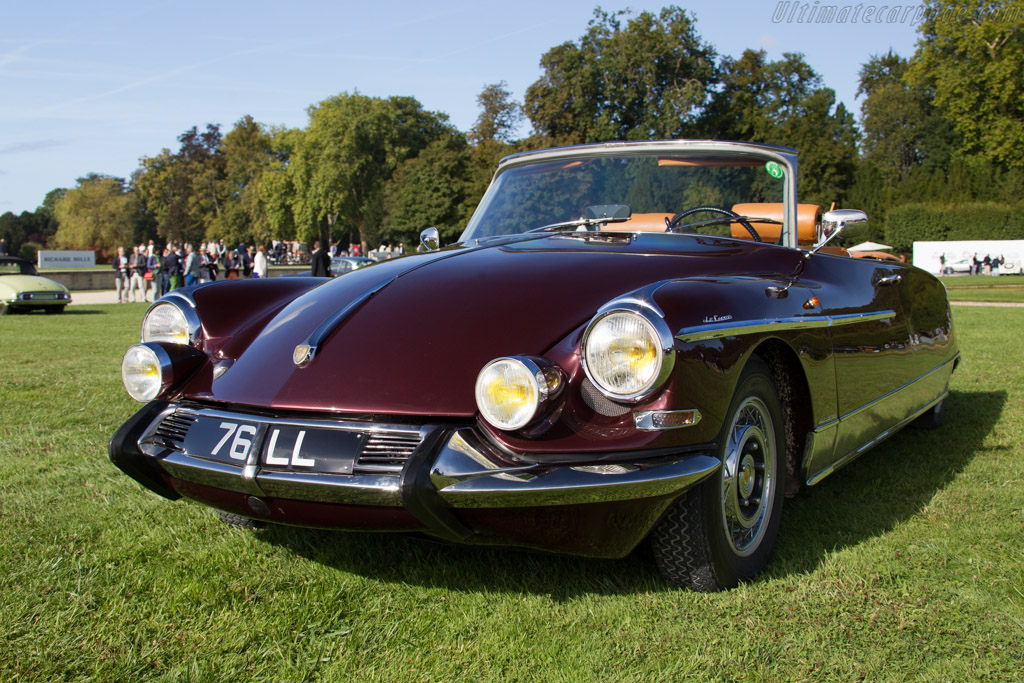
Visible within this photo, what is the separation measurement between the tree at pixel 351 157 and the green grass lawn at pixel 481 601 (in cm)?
6272

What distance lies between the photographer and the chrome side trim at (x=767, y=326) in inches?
87.2

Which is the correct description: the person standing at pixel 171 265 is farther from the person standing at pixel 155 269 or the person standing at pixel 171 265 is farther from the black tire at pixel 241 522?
the black tire at pixel 241 522

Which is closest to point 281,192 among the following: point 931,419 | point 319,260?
point 319,260

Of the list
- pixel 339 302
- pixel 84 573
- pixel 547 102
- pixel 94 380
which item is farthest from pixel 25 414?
pixel 547 102

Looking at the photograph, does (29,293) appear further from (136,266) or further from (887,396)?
(887,396)

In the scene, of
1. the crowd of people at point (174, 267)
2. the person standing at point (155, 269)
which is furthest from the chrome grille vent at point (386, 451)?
the person standing at point (155, 269)

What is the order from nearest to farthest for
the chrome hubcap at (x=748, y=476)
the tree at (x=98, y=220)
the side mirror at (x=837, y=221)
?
the chrome hubcap at (x=748, y=476)
the side mirror at (x=837, y=221)
the tree at (x=98, y=220)

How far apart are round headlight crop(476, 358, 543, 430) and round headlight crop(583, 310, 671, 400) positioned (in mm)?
164

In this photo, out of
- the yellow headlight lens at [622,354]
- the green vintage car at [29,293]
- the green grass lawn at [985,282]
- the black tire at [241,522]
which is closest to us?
the yellow headlight lens at [622,354]

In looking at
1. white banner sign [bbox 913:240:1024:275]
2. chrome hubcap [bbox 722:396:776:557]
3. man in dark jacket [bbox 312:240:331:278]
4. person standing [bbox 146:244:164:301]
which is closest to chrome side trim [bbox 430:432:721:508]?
chrome hubcap [bbox 722:396:776:557]

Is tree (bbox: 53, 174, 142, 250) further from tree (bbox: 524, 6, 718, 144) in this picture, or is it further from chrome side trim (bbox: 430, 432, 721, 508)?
chrome side trim (bbox: 430, 432, 721, 508)

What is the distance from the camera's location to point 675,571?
95.6 inches

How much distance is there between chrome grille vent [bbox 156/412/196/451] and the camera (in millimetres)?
2459

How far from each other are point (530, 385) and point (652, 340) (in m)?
0.34
